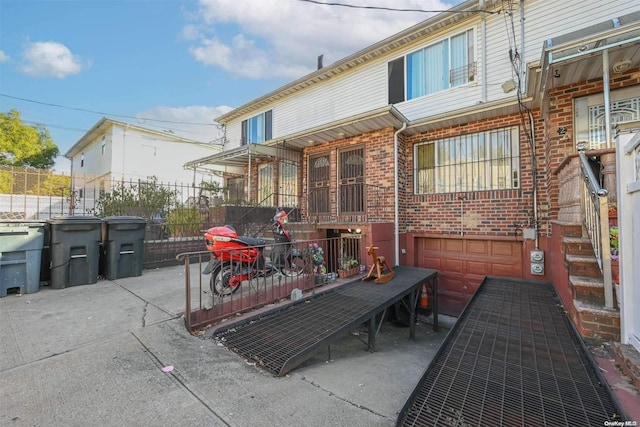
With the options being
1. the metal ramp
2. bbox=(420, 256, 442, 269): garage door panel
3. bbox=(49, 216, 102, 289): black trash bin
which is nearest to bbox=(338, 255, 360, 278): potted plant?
the metal ramp

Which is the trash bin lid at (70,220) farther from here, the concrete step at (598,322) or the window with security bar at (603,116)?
the window with security bar at (603,116)

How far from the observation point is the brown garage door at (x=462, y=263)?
245 inches

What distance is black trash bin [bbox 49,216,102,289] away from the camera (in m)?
4.75

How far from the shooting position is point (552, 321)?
10.6ft

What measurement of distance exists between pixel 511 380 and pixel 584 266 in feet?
5.25

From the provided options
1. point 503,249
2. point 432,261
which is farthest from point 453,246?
point 503,249

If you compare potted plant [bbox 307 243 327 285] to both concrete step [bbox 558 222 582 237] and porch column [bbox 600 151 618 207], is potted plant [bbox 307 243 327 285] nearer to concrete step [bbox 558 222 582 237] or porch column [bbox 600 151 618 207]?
concrete step [bbox 558 222 582 237]

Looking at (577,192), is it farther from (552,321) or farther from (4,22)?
(4,22)

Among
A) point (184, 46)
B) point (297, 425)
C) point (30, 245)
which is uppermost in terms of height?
point (184, 46)

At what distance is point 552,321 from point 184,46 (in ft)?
43.3

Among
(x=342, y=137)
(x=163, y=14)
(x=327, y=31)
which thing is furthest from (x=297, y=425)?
(x=163, y=14)

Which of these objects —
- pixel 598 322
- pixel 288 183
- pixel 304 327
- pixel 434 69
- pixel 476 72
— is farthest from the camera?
pixel 288 183

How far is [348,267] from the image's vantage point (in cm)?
596

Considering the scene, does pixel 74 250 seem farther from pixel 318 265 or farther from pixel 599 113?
pixel 599 113
